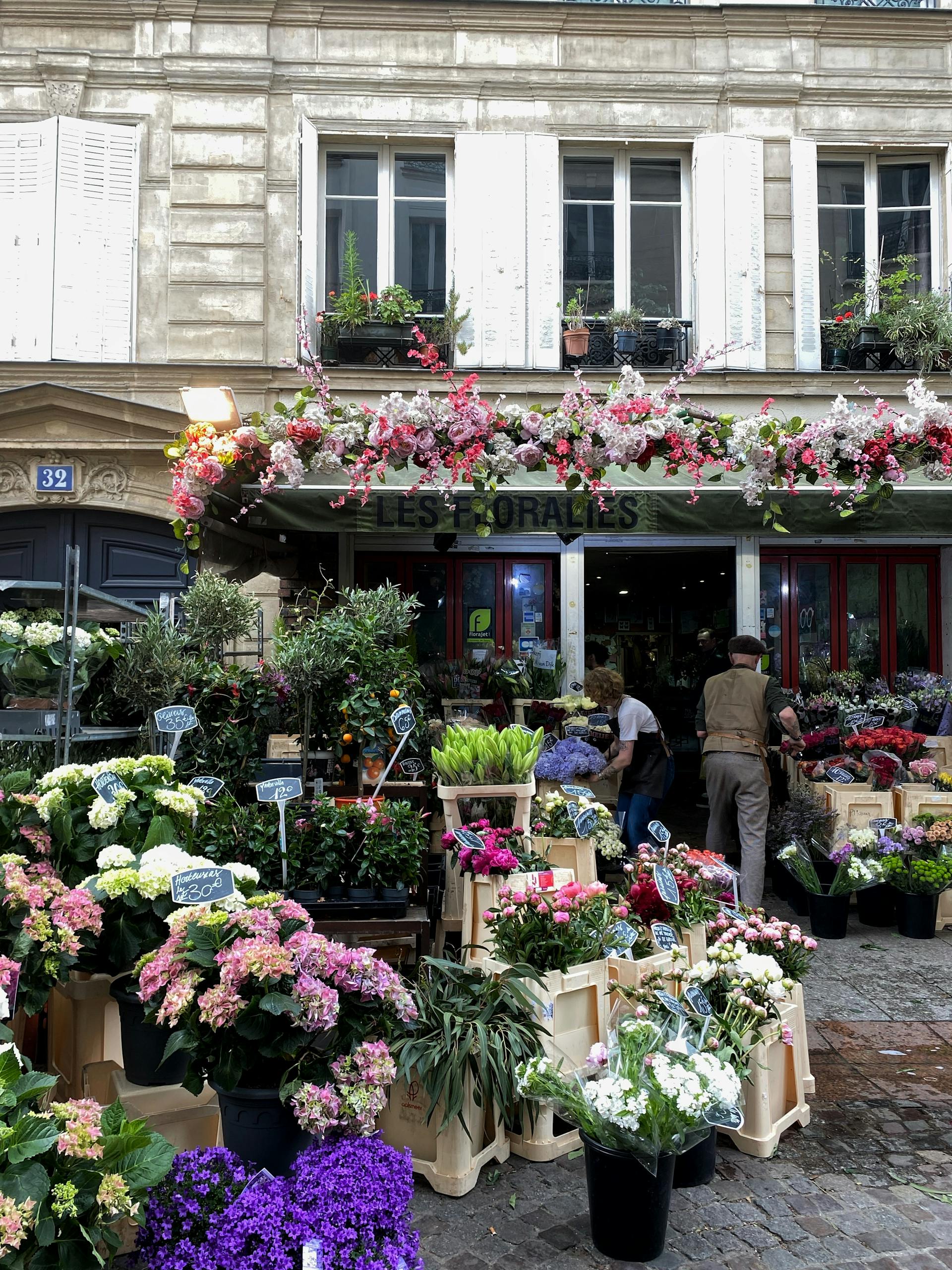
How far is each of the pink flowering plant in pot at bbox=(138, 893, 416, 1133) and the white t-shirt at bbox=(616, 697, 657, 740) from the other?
4.51m

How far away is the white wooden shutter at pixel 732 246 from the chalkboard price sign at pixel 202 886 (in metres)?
7.92

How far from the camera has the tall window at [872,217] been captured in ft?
32.8

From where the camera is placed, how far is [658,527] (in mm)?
5738

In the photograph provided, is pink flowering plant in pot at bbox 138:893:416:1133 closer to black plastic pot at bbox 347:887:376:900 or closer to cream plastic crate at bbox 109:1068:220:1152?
cream plastic crate at bbox 109:1068:220:1152

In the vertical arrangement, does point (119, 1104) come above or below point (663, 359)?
below

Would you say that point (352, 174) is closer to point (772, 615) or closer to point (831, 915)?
point (772, 615)

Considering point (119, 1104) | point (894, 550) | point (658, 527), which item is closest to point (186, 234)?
point (658, 527)

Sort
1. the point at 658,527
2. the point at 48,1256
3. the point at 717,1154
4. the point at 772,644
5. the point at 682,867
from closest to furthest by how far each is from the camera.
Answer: the point at 48,1256
the point at 717,1154
the point at 682,867
the point at 658,527
the point at 772,644

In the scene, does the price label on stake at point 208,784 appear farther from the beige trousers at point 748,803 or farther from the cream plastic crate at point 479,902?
the beige trousers at point 748,803

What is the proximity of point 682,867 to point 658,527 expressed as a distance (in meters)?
2.03

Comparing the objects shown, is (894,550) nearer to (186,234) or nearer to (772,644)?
(772,644)

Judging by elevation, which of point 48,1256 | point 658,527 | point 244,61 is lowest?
point 48,1256

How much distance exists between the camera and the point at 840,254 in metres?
10.0

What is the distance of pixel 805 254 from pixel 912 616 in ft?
13.1
